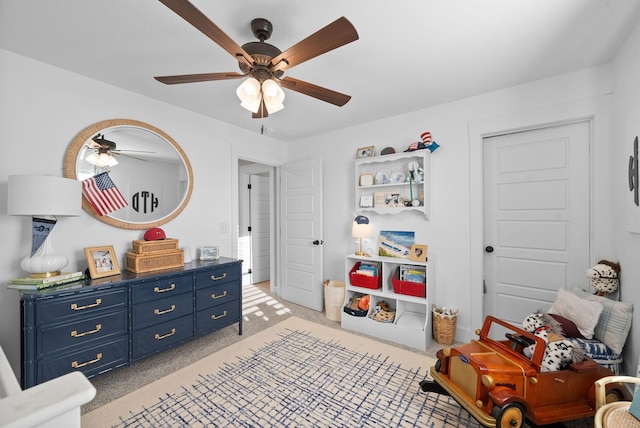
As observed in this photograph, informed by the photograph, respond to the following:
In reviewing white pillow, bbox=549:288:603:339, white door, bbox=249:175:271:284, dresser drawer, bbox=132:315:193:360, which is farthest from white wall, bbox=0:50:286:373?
white pillow, bbox=549:288:603:339

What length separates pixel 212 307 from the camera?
2629mm

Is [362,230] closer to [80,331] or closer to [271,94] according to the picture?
[271,94]

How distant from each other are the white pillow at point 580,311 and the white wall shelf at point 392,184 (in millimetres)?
1290

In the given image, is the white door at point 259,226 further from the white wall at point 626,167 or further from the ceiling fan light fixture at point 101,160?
the white wall at point 626,167

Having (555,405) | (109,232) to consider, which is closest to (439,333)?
(555,405)

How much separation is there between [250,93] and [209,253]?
6.43 feet

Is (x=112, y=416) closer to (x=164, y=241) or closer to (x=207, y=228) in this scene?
(x=164, y=241)

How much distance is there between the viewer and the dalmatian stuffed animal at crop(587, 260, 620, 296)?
1936mm

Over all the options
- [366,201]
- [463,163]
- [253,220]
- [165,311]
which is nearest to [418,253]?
[366,201]

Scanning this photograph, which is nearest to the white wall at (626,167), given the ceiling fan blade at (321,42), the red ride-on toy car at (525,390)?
the red ride-on toy car at (525,390)

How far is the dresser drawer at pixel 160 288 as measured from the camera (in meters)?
2.12

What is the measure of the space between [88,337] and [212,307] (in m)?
0.95

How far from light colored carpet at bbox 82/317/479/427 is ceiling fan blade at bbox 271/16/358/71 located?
7.25 feet

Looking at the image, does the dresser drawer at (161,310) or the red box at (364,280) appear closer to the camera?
the dresser drawer at (161,310)
